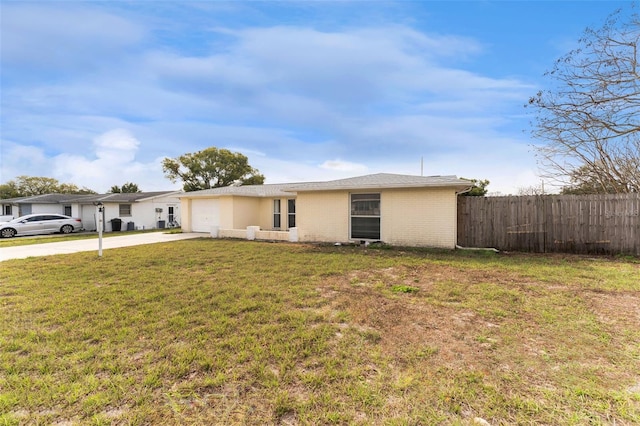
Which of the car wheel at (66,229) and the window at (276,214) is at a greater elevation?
the window at (276,214)

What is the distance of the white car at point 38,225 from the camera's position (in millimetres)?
17047

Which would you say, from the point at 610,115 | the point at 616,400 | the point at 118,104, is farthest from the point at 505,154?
the point at 118,104

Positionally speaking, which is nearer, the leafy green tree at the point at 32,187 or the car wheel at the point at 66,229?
the car wheel at the point at 66,229

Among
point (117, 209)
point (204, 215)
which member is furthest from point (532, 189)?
point (117, 209)

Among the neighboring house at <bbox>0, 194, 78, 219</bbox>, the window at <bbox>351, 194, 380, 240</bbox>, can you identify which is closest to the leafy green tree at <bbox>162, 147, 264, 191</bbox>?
the neighboring house at <bbox>0, 194, 78, 219</bbox>

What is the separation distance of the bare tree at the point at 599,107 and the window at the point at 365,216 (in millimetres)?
6628

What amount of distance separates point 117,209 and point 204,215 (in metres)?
9.43

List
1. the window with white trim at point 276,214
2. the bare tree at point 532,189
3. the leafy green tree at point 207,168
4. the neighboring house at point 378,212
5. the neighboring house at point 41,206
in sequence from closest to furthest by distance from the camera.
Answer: the neighboring house at point 378,212 < the bare tree at point 532,189 < the window with white trim at point 276,214 < the neighboring house at point 41,206 < the leafy green tree at point 207,168

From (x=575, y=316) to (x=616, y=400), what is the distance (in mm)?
2035

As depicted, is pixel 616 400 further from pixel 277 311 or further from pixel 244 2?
pixel 244 2

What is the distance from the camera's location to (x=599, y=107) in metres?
9.38

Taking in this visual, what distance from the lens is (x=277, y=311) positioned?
4188 mm

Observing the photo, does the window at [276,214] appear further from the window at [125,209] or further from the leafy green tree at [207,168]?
the leafy green tree at [207,168]

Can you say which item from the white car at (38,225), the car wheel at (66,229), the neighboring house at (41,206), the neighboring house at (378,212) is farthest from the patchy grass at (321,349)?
the neighboring house at (41,206)
